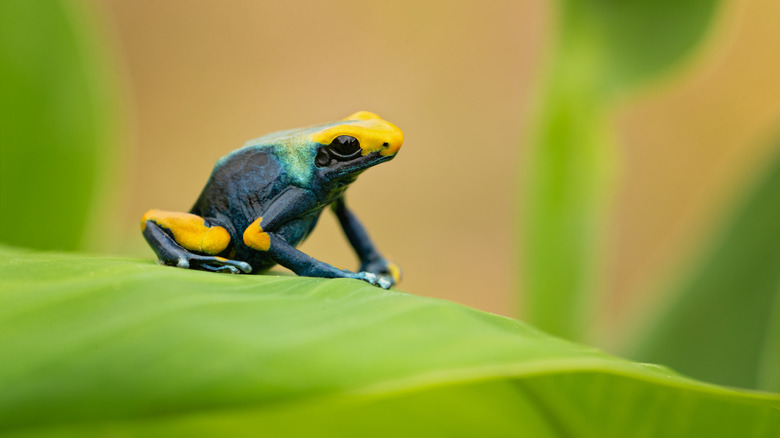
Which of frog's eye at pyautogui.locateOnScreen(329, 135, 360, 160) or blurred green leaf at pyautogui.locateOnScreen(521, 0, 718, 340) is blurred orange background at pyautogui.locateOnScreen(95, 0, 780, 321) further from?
frog's eye at pyautogui.locateOnScreen(329, 135, 360, 160)

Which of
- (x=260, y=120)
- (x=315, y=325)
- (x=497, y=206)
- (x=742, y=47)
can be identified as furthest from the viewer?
(x=497, y=206)

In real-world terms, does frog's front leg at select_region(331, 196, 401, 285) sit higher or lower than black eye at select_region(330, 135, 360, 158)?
lower

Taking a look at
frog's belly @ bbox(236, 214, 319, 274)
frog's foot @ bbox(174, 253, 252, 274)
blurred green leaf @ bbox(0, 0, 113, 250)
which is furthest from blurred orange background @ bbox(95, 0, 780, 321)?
frog's foot @ bbox(174, 253, 252, 274)

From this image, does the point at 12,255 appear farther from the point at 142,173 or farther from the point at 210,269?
the point at 142,173

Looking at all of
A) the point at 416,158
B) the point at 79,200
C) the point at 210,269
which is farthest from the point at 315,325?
the point at 416,158

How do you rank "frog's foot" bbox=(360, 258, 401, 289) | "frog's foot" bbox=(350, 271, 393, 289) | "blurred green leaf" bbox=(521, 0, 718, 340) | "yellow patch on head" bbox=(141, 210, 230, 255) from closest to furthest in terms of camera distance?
"frog's foot" bbox=(350, 271, 393, 289)
"yellow patch on head" bbox=(141, 210, 230, 255)
"frog's foot" bbox=(360, 258, 401, 289)
"blurred green leaf" bbox=(521, 0, 718, 340)

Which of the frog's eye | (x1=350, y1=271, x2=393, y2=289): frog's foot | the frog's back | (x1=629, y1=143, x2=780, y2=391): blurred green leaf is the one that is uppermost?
the frog's eye

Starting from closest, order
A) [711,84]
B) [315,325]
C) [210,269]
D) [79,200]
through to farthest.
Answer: [315,325] → [210,269] → [79,200] → [711,84]
